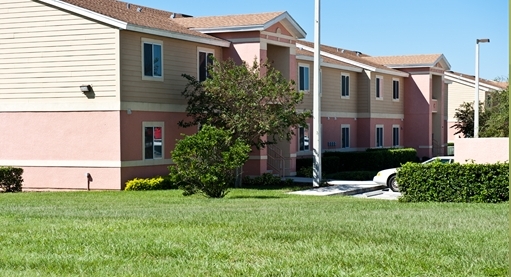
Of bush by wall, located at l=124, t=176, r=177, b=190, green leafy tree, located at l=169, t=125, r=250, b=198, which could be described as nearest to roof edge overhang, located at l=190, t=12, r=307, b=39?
bush by wall, located at l=124, t=176, r=177, b=190

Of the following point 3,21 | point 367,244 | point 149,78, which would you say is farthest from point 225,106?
point 367,244

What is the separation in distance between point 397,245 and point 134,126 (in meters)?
18.3

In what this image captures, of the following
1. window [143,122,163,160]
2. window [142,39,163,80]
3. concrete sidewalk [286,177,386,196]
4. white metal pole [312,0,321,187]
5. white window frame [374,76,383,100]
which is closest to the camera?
concrete sidewalk [286,177,386,196]

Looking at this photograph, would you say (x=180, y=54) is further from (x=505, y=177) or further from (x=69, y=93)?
(x=505, y=177)

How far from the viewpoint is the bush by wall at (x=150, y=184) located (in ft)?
87.3

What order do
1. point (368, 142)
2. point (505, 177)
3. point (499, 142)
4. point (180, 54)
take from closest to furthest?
point (505, 177) → point (499, 142) → point (180, 54) → point (368, 142)

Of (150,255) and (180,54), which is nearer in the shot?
(150,255)

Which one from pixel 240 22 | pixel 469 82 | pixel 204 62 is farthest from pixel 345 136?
pixel 469 82

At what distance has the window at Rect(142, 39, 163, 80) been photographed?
2780cm

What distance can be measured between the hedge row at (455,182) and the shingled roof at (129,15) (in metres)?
11.3

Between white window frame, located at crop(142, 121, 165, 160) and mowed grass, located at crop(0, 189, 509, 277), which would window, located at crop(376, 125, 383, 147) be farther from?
mowed grass, located at crop(0, 189, 509, 277)

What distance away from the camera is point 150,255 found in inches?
377

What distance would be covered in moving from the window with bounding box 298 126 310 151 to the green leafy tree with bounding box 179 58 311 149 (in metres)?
10.9

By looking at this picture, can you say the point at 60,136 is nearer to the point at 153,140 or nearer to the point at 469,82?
the point at 153,140
